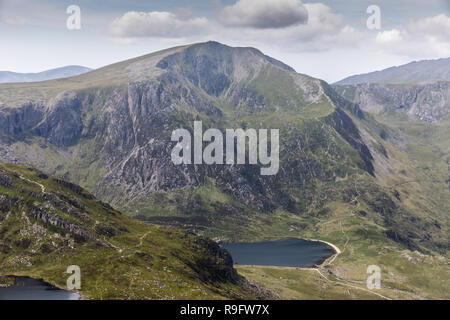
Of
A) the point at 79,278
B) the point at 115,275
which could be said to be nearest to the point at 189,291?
the point at 115,275
